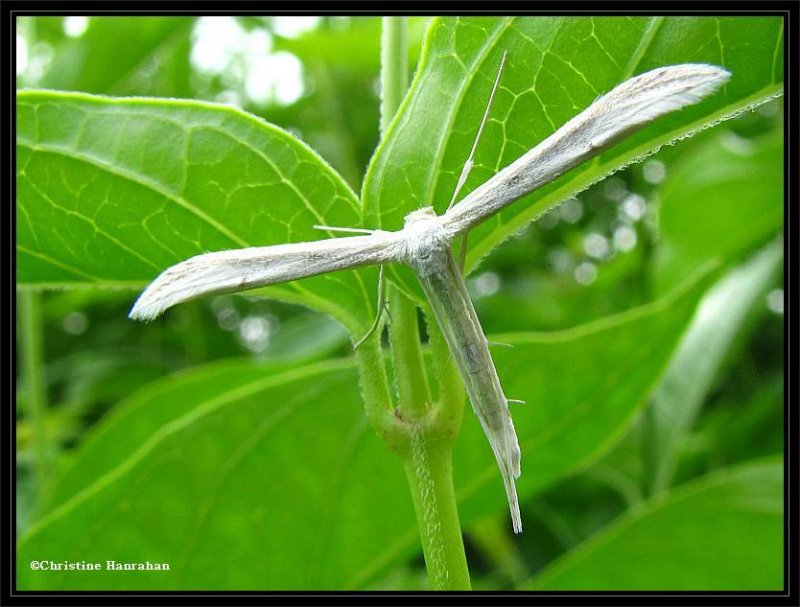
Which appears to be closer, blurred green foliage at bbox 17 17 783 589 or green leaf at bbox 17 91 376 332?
green leaf at bbox 17 91 376 332

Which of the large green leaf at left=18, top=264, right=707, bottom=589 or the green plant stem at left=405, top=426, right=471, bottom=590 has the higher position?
the large green leaf at left=18, top=264, right=707, bottom=589

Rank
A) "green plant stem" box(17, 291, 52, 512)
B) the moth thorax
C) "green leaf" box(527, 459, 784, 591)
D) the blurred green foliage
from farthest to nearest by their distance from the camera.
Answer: "green plant stem" box(17, 291, 52, 512), "green leaf" box(527, 459, 784, 591), the blurred green foliage, the moth thorax

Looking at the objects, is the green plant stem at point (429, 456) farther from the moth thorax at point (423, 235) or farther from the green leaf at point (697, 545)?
the green leaf at point (697, 545)

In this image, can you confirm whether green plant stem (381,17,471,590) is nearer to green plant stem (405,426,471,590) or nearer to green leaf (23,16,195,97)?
green plant stem (405,426,471,590)

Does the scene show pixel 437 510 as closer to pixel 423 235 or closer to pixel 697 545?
pixel 423 235

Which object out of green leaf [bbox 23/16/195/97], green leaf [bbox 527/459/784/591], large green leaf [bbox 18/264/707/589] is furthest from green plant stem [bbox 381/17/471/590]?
green leaf [bbox 23/16/195/97]

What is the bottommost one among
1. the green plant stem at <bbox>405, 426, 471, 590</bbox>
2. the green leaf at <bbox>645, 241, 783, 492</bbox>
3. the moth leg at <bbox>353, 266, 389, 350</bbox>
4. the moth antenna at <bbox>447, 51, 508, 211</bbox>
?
the green plant stem at <bbox>405, 426, 471, 590</bbox>

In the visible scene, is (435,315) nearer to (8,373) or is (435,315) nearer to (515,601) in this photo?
(515,601)

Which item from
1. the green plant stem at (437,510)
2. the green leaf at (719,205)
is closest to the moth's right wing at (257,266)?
the green plant stem at (437,510)

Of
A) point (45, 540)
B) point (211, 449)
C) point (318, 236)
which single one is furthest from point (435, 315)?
point (45, 540)
